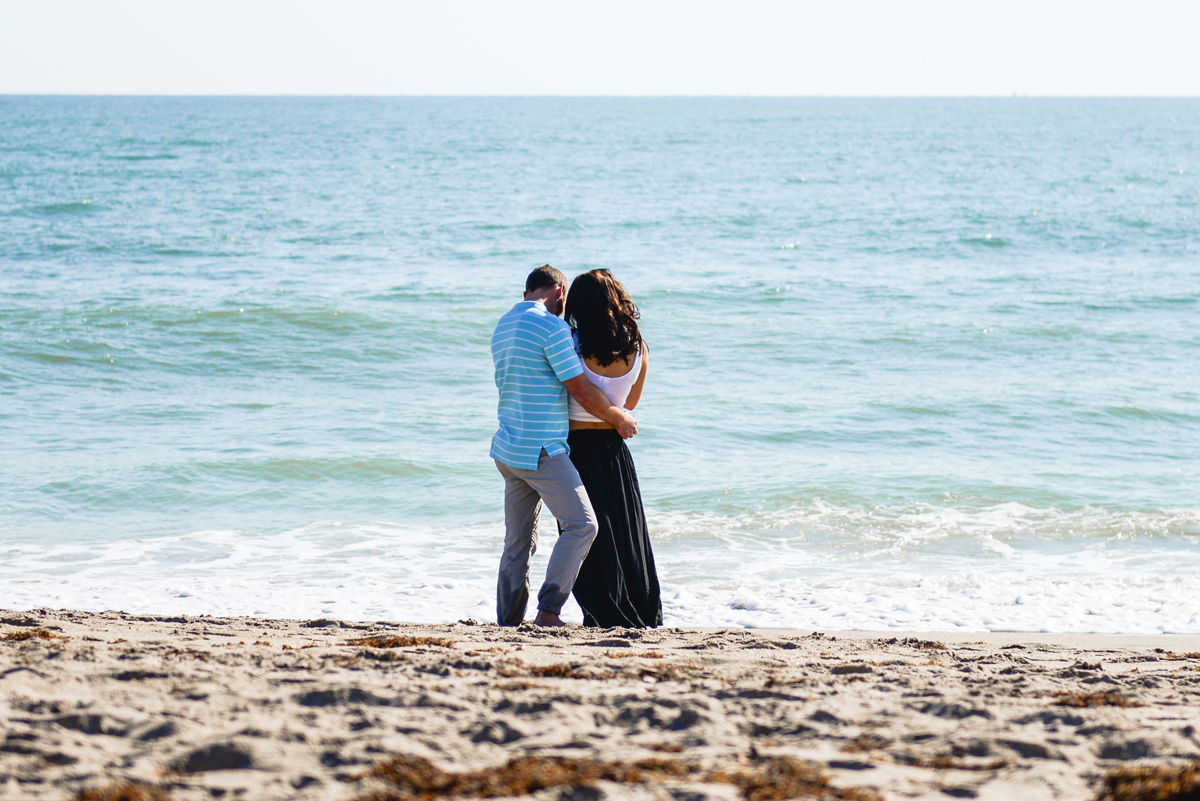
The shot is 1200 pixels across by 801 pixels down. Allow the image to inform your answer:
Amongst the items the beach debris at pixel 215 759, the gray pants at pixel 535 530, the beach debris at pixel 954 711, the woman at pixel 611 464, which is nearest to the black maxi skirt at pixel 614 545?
the woman at pixel 611 464

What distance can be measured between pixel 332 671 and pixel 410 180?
3294 centimetres

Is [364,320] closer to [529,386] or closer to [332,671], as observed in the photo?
[529,386]

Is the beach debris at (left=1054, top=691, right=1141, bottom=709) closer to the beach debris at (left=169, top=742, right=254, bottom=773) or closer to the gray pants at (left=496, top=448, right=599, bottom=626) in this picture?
the gray pants at (left=496, top=448, right=599, bottom=626)

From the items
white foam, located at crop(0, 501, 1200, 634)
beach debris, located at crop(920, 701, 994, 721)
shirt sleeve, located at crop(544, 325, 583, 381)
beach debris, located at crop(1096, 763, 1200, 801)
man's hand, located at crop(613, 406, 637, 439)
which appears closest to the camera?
beach debris, located at crop(1096, 763, 1200, 801)

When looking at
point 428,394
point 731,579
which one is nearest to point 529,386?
point 731,579

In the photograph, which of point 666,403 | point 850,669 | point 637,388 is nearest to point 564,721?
point 850,669

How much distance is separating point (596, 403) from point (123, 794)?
2.53m

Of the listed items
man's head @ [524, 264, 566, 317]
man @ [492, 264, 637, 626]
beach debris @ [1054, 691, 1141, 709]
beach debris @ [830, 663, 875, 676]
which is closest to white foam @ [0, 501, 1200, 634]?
man @ [492, 264, 637, 626]

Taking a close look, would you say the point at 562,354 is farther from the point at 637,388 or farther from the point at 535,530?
the point at 535,530

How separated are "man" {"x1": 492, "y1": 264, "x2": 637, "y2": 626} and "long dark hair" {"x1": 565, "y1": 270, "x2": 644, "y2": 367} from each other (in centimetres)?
13

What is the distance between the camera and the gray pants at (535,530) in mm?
4336

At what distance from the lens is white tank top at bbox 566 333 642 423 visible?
173 inches

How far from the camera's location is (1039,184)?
35938 millimetres

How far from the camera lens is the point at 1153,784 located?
7.28 feet
